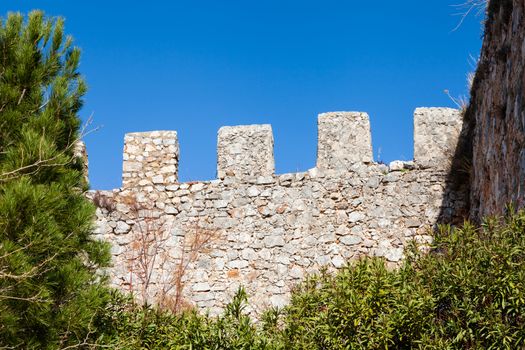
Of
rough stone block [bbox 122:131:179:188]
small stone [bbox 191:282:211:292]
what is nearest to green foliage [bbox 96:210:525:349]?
small stone [bbox 191:282:211:292]

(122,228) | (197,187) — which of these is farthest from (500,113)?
(122,228)

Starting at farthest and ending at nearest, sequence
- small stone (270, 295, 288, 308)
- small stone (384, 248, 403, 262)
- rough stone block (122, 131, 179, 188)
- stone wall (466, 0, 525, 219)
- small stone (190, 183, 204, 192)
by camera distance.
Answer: rough stone block (122, 131, 179, 188), small stone (190, 183, 204, 192), small stone (270, 295, 288, 308), small stone (384, 248, 403, 262), stone wall (466, 0, 525, 219)

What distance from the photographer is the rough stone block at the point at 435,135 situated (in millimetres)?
11867

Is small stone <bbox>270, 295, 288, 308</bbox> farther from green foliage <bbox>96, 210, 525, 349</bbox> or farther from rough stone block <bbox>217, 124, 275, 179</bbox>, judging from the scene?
green foliage <bbox>96, 210, 525, 349</bbox>

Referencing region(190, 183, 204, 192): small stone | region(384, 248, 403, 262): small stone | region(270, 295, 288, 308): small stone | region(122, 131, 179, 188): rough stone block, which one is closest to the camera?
region(384, 248, 403, 262): small stone

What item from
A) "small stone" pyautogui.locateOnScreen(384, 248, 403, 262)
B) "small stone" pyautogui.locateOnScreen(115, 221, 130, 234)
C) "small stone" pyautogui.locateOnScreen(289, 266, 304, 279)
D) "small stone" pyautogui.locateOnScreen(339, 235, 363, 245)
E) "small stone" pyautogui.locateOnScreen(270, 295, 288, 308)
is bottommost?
"small stone" pyautogui.locateOnScreen(270, 295, 288, 308)

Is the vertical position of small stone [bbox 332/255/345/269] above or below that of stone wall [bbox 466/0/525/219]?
below

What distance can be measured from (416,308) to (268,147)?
6.17 metres

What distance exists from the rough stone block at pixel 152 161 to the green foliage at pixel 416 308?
500cm

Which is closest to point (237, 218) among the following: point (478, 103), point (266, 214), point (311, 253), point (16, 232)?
point (266, 214)

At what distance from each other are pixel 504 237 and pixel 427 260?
723 mm

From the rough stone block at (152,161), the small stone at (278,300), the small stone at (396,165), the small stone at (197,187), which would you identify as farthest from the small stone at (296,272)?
the rough stone block at (152,161)

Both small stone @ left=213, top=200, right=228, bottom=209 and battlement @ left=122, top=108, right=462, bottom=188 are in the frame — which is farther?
small stone @ left=213, top=200, right=228, bottom=209

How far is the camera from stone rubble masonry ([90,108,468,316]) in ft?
38.7
